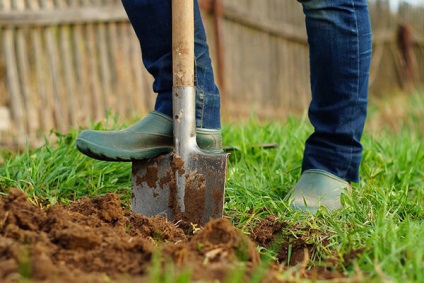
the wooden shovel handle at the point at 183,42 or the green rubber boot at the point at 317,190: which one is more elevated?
the wooden shovel handle at the point at 183,42

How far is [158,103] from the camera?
94.9 inches

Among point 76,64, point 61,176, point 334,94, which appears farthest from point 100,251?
point 76,64

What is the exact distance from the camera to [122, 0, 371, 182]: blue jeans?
7.78 feet

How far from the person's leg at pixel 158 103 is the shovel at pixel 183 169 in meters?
0.09

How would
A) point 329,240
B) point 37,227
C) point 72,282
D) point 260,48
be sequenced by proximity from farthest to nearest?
point 260,48 → point 329,240 → point 37,227 → point 72,282

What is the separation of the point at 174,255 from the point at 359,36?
4.34 ft

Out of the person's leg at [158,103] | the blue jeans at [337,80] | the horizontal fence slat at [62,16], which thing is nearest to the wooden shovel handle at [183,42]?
the person's leg at [158,103]

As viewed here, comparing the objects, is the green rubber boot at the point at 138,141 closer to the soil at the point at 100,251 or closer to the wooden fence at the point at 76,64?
the soil at the point at 100,251

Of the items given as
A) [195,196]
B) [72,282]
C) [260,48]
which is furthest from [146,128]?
[260,48]

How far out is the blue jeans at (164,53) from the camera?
7.64 ft

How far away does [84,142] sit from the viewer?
2199 millimetres

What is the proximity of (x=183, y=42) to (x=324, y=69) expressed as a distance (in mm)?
623

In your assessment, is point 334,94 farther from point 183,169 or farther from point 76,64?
point 76,64

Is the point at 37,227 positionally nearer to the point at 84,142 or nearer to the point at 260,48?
the point at 84,142
